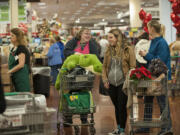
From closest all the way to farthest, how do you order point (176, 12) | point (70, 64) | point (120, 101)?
point (120, 101) → point (70, 64) → point (176, 12)

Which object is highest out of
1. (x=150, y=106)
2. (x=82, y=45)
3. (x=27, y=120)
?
(x=82, y=45)

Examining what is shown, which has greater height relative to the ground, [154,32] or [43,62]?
[154,32]

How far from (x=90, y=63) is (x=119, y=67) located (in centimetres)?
48

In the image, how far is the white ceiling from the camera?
2600 cm

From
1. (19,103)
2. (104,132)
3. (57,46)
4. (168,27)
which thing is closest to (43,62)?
(57,46)

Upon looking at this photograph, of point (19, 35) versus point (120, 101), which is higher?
point (19, 35)

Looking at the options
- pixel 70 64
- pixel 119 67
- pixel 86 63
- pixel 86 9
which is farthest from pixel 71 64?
pixel 86 9

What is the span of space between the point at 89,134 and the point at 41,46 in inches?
411

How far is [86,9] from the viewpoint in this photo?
103ft

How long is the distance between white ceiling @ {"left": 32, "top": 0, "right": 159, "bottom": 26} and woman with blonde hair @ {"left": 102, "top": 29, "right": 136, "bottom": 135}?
19.7 meters

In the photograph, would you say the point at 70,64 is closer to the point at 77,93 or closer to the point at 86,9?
the point at 77,93

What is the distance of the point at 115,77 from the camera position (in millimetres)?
4859

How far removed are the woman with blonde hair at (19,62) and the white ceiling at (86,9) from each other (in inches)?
758

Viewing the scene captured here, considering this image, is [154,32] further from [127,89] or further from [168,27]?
[168,27]
